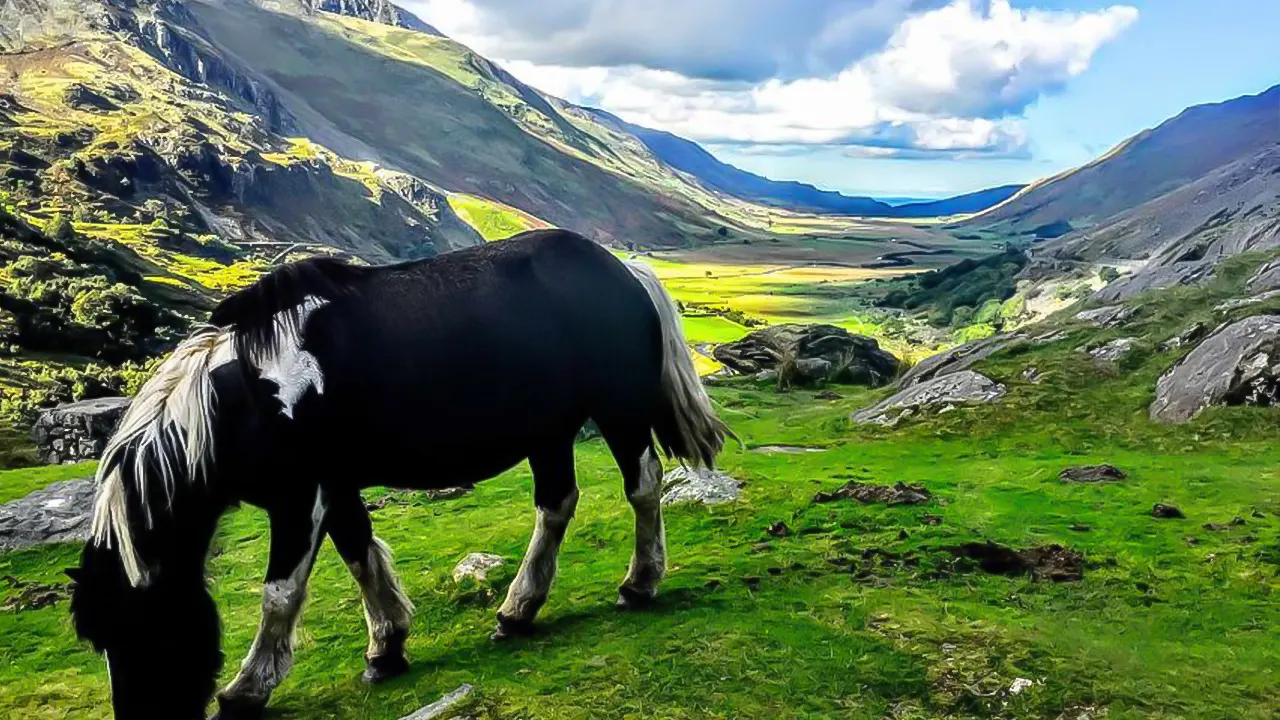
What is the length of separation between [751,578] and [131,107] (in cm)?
19043

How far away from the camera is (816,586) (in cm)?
761

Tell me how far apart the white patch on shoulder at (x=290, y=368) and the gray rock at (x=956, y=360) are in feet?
55.5

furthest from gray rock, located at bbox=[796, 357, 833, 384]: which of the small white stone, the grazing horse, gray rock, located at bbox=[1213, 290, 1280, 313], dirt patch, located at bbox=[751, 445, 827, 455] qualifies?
the small white stone

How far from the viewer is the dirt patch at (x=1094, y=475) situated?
11.2 m

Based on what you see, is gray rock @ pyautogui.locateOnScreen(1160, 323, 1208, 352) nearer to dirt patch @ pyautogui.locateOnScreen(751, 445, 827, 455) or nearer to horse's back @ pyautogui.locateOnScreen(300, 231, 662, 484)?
dirt patch @ pyautogui.locateOnScreen(751, 445, 827, 455)

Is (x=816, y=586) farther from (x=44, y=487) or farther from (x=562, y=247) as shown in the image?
(x=44, y=487)

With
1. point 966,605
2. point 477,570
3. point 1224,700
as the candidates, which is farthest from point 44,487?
point 1224,700

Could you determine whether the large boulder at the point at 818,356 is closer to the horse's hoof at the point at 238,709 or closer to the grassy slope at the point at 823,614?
the grassy slope at the point at 823,614

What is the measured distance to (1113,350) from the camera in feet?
60.4

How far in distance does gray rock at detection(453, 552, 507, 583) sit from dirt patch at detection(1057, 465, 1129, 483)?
7.22m

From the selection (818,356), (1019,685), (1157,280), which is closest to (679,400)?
(1019,685)

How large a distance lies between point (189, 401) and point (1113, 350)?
58.6ft

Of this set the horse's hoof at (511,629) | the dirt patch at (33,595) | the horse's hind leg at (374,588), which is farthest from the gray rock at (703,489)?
the dirt patch at (33,595)

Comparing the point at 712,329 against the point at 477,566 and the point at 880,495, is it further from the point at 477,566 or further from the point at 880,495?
the point at 477,566
